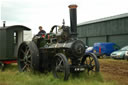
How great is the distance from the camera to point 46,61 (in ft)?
23.6

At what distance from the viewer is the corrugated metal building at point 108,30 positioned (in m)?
23.1

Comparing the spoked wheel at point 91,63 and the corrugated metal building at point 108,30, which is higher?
the corrugated metal building at point 108,30

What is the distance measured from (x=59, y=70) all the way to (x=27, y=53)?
1849 mm

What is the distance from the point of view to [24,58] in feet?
25.4

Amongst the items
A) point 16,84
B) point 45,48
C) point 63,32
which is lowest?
point 16,84

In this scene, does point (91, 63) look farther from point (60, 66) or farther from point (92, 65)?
point (60, 66)

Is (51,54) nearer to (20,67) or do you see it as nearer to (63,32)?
(63,32)

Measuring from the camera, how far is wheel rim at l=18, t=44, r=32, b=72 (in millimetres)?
7509

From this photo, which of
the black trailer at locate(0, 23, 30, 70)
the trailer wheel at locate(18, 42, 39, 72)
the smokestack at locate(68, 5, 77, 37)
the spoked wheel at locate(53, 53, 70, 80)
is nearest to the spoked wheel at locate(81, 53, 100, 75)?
the spoked wheel at locate(53, 53, 70, 80)

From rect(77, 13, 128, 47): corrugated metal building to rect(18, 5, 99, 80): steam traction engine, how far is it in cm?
1693

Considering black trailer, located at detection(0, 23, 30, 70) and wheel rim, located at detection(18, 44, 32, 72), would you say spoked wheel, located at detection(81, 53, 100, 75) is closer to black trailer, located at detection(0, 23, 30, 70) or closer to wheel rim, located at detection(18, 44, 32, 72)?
wheel rim, located at detection(18, 44, 32, 72)

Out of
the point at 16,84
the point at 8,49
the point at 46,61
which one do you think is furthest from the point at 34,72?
the point at 8,49

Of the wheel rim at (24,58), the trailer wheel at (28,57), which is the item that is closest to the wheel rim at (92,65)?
the trailer wheel at (28,57)

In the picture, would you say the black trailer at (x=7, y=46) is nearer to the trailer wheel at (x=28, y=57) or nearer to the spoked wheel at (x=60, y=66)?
the trailer wheel at (x=28, y=57)
